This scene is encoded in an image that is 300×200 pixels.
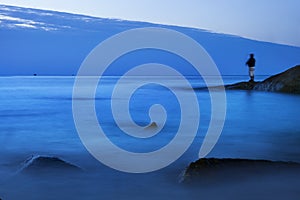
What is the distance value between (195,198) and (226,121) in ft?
25.2

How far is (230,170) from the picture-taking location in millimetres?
5359

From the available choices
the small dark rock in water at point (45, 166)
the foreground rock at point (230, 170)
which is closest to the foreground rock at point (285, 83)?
the foreground rock at point (230, 170)

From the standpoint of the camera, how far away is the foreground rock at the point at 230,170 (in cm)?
509

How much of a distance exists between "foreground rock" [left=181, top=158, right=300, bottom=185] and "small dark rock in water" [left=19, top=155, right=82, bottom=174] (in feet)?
5.57

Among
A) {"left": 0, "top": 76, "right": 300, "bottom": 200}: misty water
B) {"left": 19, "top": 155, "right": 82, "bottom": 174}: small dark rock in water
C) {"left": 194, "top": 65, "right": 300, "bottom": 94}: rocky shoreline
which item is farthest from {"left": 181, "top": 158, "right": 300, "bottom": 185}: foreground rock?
{"left": 194, "top": 65, "right": 300, "bottom": 94}: rocky shoreline

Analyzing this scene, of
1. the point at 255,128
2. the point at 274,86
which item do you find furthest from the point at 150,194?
the point at 274,86

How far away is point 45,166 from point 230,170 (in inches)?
100

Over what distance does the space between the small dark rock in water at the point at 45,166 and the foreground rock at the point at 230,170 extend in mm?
1697

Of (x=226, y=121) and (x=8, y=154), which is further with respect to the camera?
(x=226, y=121)

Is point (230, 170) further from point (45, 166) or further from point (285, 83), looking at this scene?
point (285, 83)

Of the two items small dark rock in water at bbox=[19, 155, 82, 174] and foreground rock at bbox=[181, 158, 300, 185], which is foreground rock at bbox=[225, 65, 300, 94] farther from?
small dark rock in water at bbox=[19, 155, 82, 174]

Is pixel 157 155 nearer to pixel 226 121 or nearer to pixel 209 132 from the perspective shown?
pixel 209 132

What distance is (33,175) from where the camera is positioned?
5461 millimetres

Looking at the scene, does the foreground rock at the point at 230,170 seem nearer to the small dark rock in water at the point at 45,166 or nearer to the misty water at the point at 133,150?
the misty water at the point at 133,150
